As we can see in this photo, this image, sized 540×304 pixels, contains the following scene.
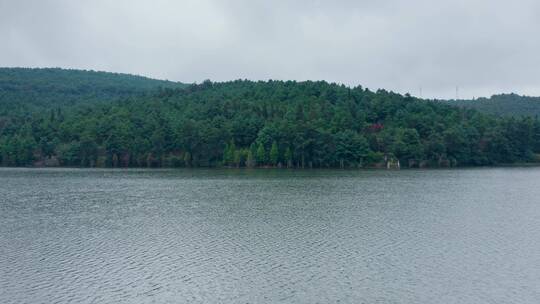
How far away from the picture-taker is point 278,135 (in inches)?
5330

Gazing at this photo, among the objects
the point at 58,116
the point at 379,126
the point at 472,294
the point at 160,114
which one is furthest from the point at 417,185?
the point at 58,116

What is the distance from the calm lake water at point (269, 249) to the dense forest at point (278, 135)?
237 ft

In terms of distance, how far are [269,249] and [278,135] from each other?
102 metres

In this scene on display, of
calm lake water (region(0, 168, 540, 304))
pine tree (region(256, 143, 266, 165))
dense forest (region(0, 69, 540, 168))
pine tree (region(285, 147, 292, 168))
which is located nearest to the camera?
calm lake water (region(0, 168, 540, 304))

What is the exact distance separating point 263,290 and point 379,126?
130 meters

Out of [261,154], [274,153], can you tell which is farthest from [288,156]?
[261,154]

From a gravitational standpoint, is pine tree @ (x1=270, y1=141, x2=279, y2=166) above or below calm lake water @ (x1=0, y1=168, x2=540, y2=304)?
above

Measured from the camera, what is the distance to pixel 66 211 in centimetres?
5203

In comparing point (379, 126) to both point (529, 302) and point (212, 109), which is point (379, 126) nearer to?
point (212, 109)

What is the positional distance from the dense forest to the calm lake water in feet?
237

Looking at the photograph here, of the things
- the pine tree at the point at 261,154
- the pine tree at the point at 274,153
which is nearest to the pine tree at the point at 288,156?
the pine tree at the point at 274,153

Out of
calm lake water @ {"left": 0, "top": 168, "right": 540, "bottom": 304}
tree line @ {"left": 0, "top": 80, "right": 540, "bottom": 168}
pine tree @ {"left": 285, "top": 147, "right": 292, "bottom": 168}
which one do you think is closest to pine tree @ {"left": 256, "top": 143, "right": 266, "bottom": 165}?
tree line @ {"left": 0, "top": 80, "right": 540, "bottom": 168}

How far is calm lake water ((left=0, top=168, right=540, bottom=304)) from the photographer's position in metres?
25.3

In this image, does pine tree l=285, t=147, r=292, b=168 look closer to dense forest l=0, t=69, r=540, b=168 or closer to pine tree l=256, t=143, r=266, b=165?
dense forest l=0, t=69, r=540, b=168
